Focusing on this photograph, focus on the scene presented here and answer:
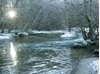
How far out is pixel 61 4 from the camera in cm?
6281

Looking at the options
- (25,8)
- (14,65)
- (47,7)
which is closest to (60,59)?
(14,65)

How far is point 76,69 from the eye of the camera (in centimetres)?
1352

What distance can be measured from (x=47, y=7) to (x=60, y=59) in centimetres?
4637

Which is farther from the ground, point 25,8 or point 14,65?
point 25,8

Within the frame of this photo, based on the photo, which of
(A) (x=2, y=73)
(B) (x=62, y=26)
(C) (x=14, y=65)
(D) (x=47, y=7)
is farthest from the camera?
(B) (x=62, y=26)

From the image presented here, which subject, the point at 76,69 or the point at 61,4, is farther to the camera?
the point at 61,4

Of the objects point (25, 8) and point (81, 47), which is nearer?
point (81, 47)

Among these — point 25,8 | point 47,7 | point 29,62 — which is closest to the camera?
point 29,62

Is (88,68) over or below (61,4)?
below

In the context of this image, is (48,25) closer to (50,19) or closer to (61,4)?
(50,19)

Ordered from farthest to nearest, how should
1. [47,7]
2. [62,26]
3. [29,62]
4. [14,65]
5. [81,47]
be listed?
[62,26]
[47,7]
[81,47]
[29,62]
[14,65]

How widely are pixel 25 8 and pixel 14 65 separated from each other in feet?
139

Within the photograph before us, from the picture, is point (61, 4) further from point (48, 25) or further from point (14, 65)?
point (14, 65)

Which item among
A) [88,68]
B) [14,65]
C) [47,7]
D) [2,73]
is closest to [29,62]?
[14,65]
